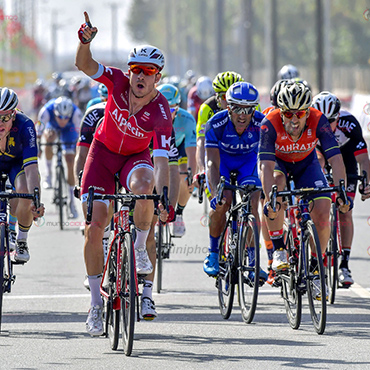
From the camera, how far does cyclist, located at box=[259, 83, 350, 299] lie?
834 centimetres

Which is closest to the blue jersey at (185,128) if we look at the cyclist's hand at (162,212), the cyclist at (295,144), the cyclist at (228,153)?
the cyclist at (228,153)

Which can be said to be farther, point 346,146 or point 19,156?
point 346,146

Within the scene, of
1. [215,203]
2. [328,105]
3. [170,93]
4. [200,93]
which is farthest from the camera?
[200,93]

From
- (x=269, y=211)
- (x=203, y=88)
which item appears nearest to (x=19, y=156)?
(x=269, y=211)

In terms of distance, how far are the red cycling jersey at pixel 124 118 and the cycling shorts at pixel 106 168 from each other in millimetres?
57

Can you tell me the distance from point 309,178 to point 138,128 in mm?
1841

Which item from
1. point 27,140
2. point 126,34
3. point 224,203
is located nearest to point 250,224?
point 224,203

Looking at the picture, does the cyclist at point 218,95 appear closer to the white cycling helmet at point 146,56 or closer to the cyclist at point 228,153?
the cyclist at point 228,153

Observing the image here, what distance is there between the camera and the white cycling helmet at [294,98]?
8.30 m

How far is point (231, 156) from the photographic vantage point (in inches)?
365

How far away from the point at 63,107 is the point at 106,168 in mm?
8672

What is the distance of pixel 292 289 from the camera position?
27.1 ft

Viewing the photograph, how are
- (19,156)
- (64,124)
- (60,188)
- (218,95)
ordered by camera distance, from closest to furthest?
(19,156)
(218,95)
(60,188)
(64,124)

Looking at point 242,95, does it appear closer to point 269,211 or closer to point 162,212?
point 269,211
